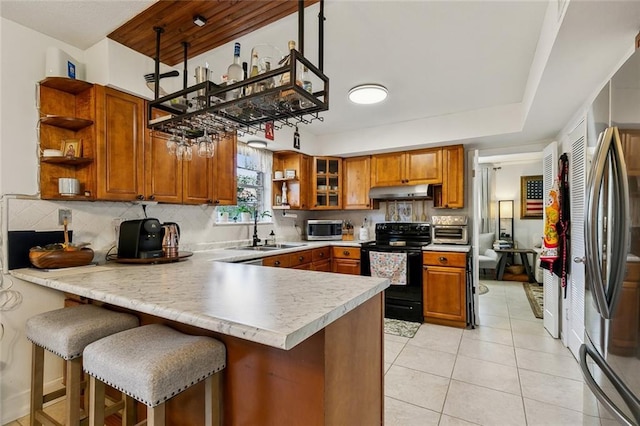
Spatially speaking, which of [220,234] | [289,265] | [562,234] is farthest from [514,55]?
[220,234]

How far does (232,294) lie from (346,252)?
2.97 metres

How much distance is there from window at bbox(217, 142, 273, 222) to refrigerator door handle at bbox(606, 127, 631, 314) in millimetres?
3356

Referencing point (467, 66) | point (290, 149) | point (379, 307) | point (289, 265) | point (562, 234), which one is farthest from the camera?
point (290, 149)

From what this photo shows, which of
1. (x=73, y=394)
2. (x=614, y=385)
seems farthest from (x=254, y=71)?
(x=614, y=385)

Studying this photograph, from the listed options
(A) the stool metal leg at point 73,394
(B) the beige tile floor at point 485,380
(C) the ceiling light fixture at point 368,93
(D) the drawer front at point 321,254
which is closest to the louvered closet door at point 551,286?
(B) the beige tile floor at point 485,380

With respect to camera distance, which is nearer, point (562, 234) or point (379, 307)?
point (379, 307)

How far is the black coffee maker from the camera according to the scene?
225 centimetres

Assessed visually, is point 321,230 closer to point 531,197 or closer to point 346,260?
point 346,260

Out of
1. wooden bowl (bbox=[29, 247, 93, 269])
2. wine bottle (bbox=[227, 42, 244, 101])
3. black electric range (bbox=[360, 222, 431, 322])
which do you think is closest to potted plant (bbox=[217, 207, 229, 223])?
wooden bowl (bbox=[29, 247, 93, 269])

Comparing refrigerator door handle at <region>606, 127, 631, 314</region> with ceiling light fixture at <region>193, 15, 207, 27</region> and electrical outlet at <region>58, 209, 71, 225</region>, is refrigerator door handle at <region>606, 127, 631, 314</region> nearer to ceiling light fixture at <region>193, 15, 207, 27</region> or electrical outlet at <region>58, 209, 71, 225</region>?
ceiling light fixture at <region>193, 15, 207, 27</region>

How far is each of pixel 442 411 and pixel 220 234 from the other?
2711 mm

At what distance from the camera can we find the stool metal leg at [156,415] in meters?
1.09

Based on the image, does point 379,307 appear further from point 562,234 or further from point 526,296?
point 526,296

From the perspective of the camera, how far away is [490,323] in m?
3.64
